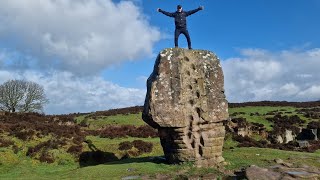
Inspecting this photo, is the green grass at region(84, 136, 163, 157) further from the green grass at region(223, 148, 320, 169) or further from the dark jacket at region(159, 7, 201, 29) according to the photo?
the dark jacket at region(159, 7, 201, 29)

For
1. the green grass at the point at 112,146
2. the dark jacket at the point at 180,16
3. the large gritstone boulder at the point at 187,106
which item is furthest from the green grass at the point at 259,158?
the dark jacket at the point at 180,16

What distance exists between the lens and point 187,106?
28.1 m

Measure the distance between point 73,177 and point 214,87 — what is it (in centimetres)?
1142

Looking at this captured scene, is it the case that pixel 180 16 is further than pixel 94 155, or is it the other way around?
pixel 94 155

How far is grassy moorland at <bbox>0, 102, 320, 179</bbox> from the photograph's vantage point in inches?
1072

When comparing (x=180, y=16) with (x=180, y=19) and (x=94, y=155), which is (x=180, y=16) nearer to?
(x=180, y=19)

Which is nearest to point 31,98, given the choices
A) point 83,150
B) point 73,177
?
point 83,150

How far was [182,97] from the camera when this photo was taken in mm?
27859

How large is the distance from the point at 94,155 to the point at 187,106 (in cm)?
1222

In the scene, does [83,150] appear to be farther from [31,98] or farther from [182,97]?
[31,98]

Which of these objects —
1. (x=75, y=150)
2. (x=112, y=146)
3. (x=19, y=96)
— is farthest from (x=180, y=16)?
(x=19, y=96)

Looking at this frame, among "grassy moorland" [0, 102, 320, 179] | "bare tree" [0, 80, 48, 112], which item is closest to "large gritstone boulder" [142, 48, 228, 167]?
"grassy moorland" [0, 102, 320, 179]

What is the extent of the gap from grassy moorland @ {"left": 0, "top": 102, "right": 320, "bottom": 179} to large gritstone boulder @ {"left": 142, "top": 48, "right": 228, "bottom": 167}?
1426 millimetres

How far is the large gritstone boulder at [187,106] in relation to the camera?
2755cm
